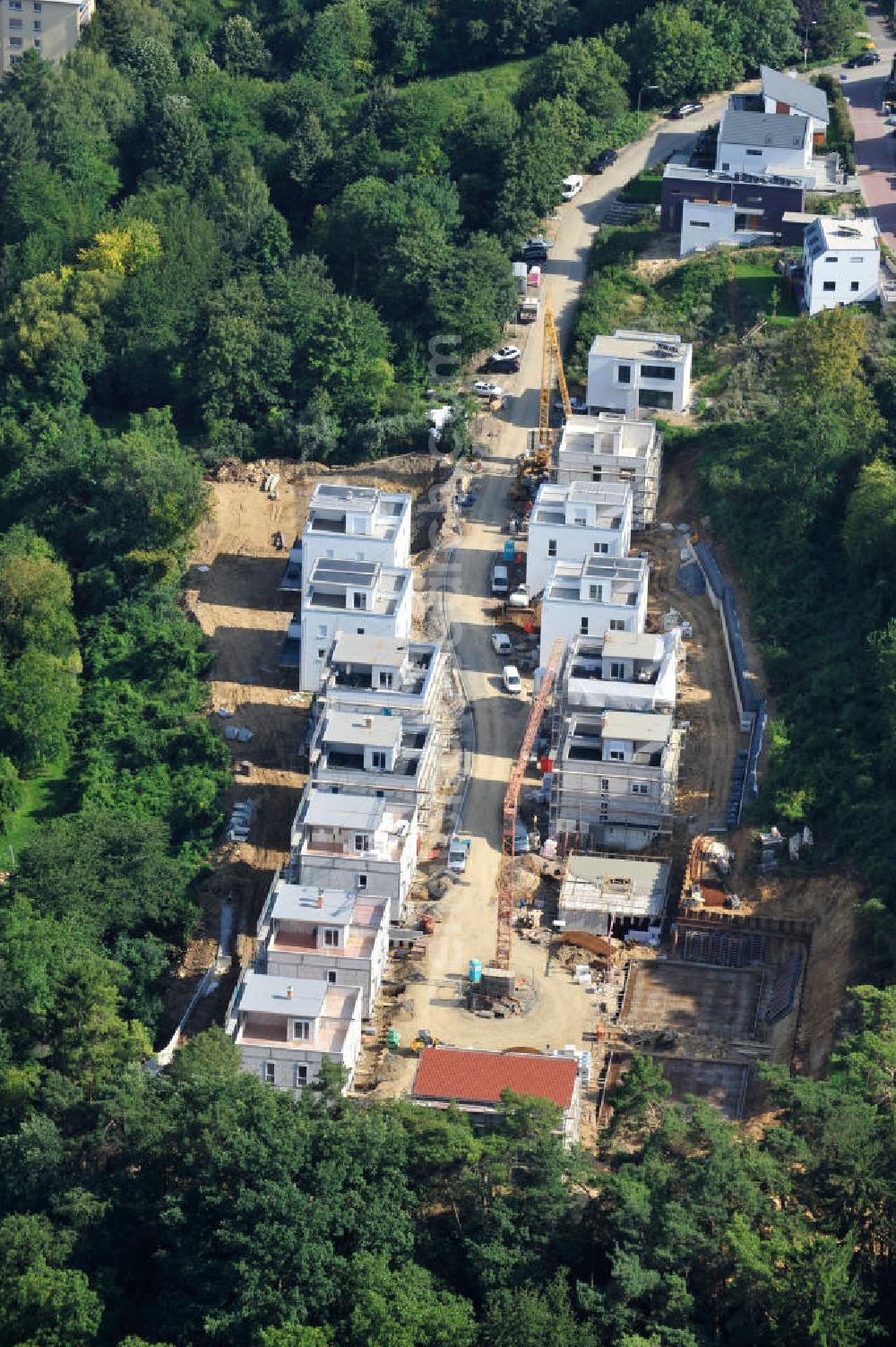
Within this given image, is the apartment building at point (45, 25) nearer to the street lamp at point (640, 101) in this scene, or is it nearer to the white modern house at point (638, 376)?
the street lamp at point (640, 101)

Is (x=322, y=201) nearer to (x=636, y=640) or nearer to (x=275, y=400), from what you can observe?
(x=275, y=400)

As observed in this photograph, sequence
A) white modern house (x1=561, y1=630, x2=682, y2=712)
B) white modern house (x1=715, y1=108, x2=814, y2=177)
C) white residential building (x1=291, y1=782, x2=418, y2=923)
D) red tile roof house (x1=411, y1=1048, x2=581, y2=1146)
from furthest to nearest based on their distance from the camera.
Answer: white modern house (x1=715, y1=108, x2=814, y2=177) → white modern house (x1=561, y1=630, x2=682, y2=712) → white residential building (x1=291, y1=782, x2=418, y2=923) → red tile roof house (x1=411, y1=1048, x2=581, y2=1146)

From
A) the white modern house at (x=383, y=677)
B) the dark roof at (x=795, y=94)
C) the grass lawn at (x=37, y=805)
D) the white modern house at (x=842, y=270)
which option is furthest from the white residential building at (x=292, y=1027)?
the dark roof at (x=795, y=94)

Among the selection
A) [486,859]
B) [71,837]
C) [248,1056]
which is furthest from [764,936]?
[71,837]

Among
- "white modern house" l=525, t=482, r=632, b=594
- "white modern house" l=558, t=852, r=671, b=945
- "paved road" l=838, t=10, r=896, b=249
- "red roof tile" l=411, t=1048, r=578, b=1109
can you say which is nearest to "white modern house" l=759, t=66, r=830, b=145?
"paved road" l=838, t=10, r=896, b=249

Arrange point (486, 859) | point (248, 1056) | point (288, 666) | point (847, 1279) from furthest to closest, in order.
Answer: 1. point (288, 666)
2. point (486, 859)
3. point (248, 1056)
4. point (847, 1279)

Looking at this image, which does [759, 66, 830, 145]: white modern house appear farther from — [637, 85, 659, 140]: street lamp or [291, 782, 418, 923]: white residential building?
[291, 782, 418, 923]: white residential building

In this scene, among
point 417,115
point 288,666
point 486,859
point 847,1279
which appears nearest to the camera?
point 847,1279
